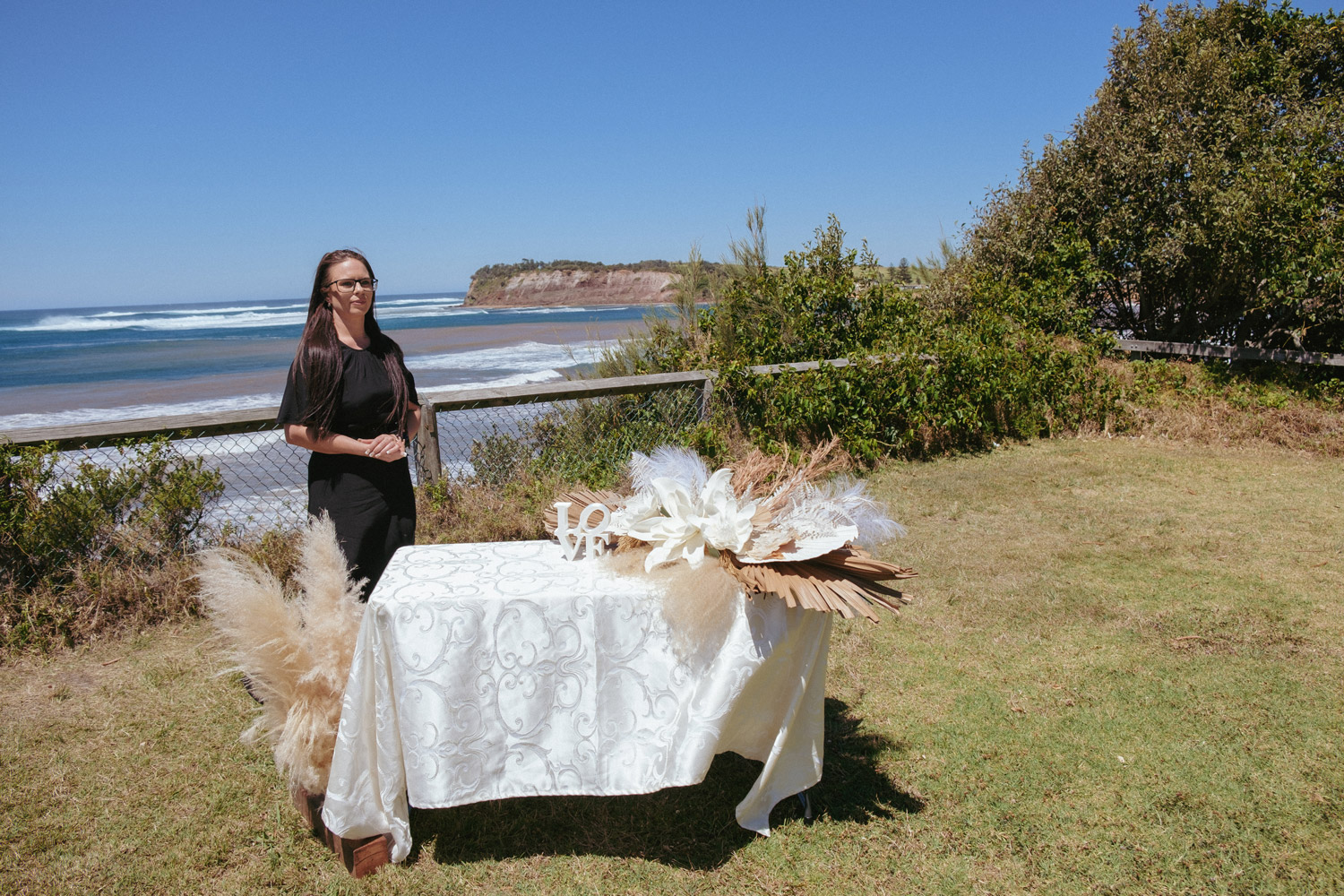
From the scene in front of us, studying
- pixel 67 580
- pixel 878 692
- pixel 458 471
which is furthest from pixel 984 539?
pixel 67 580

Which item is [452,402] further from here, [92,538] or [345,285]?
[345,285]

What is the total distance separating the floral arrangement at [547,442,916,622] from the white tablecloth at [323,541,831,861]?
0.14m

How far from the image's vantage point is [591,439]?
6.43m

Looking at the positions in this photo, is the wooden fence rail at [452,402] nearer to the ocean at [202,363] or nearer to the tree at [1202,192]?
the ocean at [202,363]

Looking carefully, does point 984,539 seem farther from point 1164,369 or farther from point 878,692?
point 1164,369

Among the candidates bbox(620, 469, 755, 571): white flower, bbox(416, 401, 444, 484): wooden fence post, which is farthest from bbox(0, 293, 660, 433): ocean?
bbox(620, 469, 755, 571): white flower

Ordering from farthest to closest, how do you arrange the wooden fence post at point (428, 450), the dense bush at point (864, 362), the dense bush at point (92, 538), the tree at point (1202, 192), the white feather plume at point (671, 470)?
the tree at point (1202, 192)
the dense bush at point (864, 362)
the wooden fence post at point (428, 450)
the dense bush at point (92, 538)
the white feather plume at point (671, 470)

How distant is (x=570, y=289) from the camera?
72.2 m

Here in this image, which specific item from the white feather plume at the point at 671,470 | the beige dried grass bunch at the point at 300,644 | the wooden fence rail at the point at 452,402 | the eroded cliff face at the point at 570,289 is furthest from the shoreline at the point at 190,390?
the eroded cliff face at the point at 570,289

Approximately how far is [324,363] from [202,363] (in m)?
25.3

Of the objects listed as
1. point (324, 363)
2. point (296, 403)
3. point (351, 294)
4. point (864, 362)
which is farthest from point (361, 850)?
point (864, 362)

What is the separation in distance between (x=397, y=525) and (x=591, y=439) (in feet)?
11.2

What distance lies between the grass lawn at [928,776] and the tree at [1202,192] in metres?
5.34

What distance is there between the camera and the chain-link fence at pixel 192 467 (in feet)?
13.5
